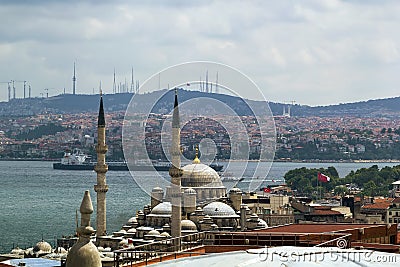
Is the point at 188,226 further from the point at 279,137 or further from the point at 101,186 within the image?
the point at 279,137

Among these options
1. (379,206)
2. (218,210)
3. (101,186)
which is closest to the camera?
(101,186)

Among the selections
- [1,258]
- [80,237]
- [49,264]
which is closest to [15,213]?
[1,258]

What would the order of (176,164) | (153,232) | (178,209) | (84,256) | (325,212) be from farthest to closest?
(325,212)
(153,232)
(178,209)
(176,164)
(84,256)

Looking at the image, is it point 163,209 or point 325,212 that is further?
point 325,212

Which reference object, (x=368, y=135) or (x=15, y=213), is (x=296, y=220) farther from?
(x=368, y=135)

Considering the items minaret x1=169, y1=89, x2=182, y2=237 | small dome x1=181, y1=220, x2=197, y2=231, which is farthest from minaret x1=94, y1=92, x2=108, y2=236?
small dome x1=181, y1=220, x2=197, y2=231

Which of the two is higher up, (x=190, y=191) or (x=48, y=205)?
(x=190, y=191)

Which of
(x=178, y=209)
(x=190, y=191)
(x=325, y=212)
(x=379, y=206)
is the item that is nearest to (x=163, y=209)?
(x=190, y=191)
